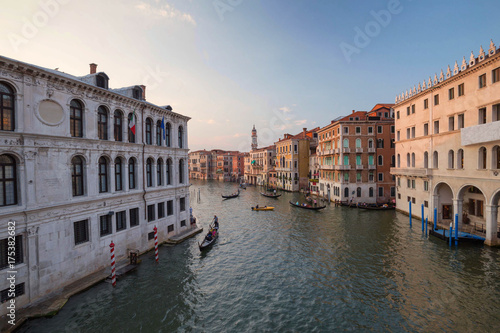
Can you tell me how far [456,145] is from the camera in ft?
76.5

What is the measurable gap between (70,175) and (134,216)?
5.76m

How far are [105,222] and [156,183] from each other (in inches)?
204

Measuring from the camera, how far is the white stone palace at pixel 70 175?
11508 mm

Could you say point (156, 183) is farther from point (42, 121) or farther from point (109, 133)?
point (42, 121)

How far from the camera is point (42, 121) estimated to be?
40.8ft

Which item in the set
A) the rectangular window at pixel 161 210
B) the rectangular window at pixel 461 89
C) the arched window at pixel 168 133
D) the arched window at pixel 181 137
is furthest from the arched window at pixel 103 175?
the rectangular window at pixel 461 89

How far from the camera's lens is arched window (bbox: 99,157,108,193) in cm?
1602

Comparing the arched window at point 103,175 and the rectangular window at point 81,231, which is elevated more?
the arched window at point 103,175

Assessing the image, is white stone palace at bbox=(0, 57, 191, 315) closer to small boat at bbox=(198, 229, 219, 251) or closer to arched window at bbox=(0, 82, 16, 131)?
arched window at bbox=(0, 82, 16, 131)

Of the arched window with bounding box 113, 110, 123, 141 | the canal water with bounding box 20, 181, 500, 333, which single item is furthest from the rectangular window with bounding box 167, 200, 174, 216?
the arched window with bounding box 113, 110, 123, 141

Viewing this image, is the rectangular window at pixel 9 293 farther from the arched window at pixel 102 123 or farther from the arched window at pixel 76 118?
the arched window at pixel 102 123

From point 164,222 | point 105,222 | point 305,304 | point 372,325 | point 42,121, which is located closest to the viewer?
point 372,325

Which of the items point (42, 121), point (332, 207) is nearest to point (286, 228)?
point (332, 207)

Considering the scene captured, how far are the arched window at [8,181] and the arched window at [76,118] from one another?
10.7 feet
